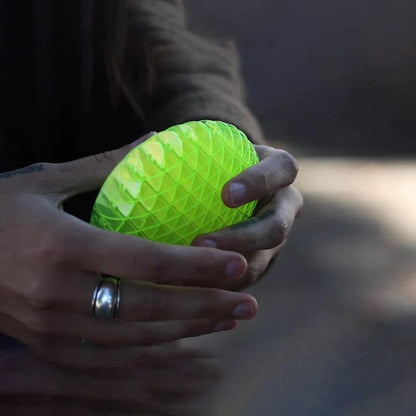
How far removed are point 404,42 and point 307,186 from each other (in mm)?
282

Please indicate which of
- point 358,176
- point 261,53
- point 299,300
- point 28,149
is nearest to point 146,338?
A: point 28,149

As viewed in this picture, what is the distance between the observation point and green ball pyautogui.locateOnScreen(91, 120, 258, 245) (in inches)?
21.5

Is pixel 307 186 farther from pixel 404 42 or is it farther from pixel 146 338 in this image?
pixel 146 338

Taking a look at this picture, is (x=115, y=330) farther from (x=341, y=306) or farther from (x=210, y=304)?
(x=341, y=306)

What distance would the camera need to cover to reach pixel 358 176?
4.25 ft

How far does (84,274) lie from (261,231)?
15cm

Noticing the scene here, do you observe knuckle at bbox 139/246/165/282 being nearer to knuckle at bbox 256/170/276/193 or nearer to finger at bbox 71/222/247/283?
finger at bbox 71/222/247/283

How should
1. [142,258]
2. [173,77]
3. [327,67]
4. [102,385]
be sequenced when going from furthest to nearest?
[327,67] → [173,77] → [102,385] → [142,258]

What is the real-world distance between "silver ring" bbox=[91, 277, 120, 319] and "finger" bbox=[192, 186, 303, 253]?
7 cm

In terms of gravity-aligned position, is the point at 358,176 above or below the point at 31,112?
below

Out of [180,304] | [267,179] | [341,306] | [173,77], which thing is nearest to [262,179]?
[267,179]

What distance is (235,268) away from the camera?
0.54m

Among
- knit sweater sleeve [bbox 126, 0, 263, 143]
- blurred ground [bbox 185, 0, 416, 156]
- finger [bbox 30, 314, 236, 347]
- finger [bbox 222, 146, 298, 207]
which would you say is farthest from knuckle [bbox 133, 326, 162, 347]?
blurred ground [bbox 185, 0, 416, 156]

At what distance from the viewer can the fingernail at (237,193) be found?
0.56 metres
